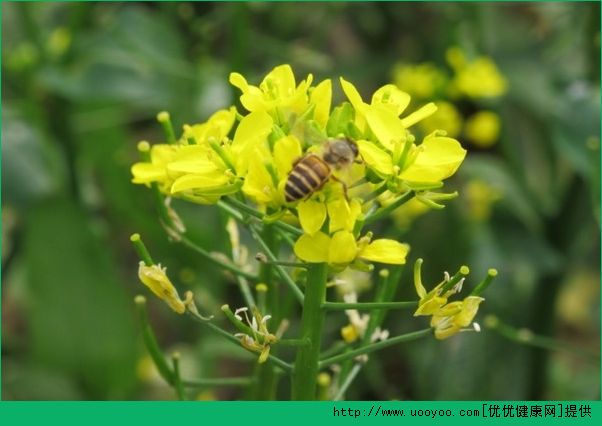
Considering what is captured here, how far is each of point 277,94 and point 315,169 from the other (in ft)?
0.34

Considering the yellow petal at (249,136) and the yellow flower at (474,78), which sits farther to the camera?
the yellow flower at (474,78)

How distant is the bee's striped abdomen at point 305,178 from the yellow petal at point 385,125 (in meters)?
0.05

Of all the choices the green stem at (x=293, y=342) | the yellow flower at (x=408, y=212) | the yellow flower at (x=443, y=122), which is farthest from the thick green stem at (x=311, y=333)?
the yellow flower at (x=443, y=122)

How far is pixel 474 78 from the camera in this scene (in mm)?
1433

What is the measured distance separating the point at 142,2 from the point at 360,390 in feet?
2.84

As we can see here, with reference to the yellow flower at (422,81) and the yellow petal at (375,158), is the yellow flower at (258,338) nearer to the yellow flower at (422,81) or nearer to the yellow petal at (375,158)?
the yellow petal at (375,158)

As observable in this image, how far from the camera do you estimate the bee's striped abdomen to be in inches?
26.0

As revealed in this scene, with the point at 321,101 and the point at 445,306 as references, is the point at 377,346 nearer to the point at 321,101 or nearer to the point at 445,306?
the point at 445,306

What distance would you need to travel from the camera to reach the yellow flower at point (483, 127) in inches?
57.8

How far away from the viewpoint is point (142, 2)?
1.81 meters

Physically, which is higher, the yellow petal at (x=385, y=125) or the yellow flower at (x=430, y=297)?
the yellow petal at (x=385, y=125)

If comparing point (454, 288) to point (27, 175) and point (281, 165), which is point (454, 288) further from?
point (27, 175)

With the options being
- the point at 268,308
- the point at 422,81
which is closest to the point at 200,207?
the point at 422,81

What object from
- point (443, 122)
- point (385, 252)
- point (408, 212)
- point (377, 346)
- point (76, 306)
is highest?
point (385, 252)
